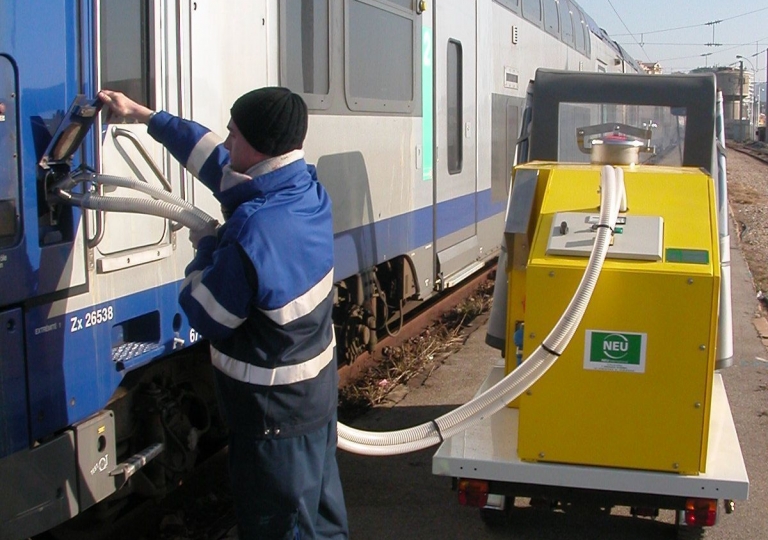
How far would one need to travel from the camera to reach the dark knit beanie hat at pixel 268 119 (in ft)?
10.0

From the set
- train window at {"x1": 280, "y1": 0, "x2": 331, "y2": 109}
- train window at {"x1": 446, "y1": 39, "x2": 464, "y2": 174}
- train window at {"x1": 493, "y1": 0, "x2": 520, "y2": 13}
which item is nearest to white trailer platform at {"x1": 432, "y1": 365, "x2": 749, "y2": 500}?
train window at {"x1": 280, "y1": 0, "x2": 331, "y2": 109}

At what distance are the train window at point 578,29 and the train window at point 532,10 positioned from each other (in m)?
2.87

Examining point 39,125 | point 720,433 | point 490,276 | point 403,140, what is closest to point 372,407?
point 403,140

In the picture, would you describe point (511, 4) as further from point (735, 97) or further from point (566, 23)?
point (735, 97)

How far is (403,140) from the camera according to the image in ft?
22.7

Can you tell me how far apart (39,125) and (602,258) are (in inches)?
84.0

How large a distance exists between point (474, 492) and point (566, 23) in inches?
444

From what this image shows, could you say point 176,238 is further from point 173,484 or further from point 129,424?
point 173,484

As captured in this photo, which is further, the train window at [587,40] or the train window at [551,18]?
the train window at [587,40]

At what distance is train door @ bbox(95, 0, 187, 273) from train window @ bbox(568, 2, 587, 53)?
1190 cm

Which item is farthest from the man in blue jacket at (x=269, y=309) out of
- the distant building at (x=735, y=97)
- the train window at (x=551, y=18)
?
the distant building at (x=735, y=97)

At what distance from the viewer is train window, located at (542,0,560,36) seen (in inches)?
498

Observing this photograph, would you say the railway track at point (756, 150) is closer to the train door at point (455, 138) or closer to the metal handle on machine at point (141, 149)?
the train door at point (455, 138)

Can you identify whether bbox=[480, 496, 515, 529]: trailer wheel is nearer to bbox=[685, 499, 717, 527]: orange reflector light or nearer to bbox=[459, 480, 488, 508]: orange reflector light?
bbox=[459, 480, 488, 508]: orange reflector light
